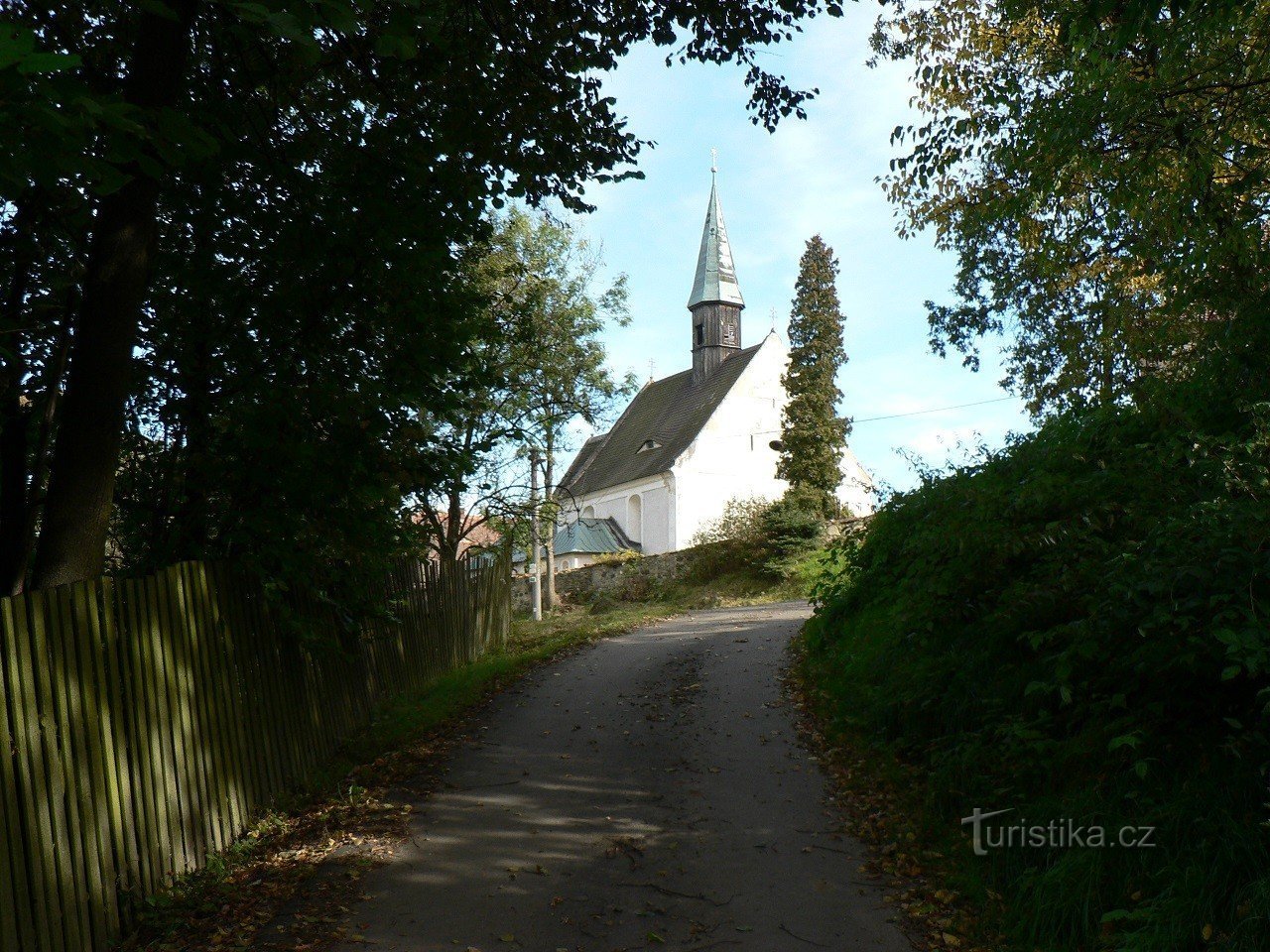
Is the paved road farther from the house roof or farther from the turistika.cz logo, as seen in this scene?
the house roof

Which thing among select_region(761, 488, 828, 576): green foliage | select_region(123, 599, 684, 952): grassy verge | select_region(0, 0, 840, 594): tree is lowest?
select_region(123, 599, 684, 952): grassy verge

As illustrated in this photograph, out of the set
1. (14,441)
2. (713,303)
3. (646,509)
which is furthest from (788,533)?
(14,441)

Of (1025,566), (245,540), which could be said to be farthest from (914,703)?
(245,540)

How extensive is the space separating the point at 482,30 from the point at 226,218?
2.38 m

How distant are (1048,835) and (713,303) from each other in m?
47.5

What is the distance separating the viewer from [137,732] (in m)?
5.59

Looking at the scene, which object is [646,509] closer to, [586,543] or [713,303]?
[586,543]

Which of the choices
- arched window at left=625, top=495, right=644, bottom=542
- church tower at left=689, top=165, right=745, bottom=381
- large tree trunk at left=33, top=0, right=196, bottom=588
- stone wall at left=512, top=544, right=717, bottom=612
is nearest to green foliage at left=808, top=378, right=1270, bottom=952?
large tree trunk at left=33, top=0, right=196, bottom=588

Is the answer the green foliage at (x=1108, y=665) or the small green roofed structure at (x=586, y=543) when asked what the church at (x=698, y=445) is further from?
the green foliage at (x=1108, y=665)

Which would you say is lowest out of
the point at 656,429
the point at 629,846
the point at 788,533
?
the point at 629,846

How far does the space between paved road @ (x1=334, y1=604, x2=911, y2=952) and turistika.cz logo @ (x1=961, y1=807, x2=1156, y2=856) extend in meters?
0.71

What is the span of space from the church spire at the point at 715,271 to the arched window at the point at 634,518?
36.9 feet

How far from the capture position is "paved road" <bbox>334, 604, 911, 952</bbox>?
5195mm

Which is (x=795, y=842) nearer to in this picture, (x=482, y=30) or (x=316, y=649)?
(x=316, y=649)
